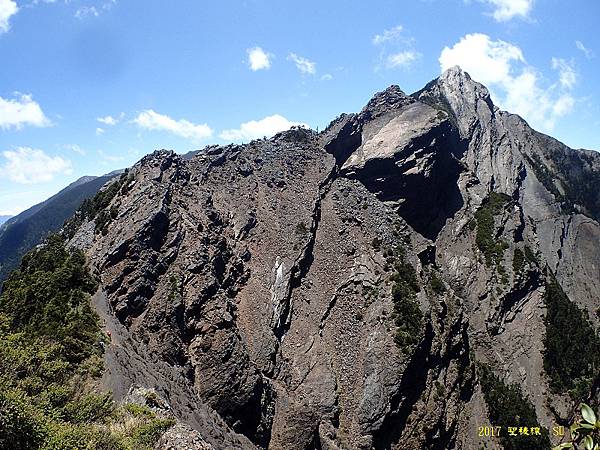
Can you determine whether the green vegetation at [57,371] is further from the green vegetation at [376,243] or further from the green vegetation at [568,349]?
the green vegetation at [568,349]

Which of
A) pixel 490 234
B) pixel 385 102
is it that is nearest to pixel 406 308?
pixel 490 234

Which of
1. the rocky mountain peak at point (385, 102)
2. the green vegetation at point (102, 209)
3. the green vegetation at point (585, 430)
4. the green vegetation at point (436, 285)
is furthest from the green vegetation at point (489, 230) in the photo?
the green vegetation at point (585, 430)

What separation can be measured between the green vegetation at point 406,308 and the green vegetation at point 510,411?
681 inches

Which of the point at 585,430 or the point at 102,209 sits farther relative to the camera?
the point at 102,209

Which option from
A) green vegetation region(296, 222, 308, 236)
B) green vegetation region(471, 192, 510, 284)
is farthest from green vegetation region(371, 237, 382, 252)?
green vegetation region(471, 192, 510, 284)

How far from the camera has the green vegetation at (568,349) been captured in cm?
6906

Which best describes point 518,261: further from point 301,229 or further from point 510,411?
point 301,229

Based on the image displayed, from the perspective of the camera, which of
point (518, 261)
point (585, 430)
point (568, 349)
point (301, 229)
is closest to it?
point (585, 430)

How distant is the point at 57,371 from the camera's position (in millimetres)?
25219

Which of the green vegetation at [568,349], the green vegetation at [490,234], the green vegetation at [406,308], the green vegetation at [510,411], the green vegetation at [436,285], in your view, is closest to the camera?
the green vegetation at [406,308]

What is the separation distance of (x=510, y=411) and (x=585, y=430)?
6754 cm

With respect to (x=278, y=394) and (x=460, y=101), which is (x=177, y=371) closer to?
(x=278, y=394)

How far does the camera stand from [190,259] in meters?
55.4

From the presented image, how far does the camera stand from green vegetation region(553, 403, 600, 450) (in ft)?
16.3
